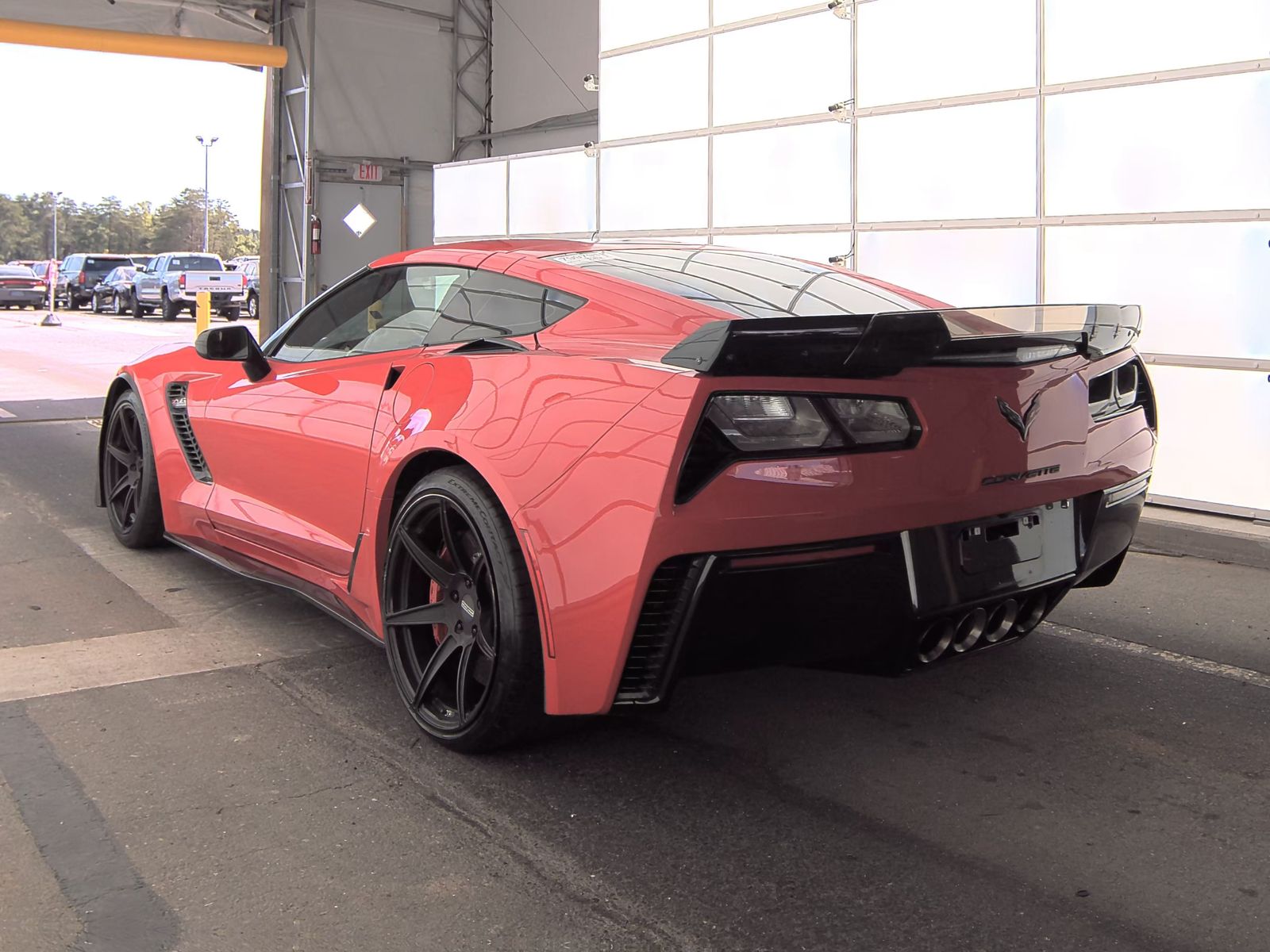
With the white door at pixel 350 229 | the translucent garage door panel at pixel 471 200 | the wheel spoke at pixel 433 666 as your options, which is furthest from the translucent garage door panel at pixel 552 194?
the wheel spoke at pixel 433 666

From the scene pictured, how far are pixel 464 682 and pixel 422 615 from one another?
0.26 metres

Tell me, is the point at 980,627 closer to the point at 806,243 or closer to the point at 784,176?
the point at 806,243

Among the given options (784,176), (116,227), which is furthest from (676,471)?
(116,227)

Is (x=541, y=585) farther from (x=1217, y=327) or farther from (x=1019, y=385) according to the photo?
(x=1217, y=327)

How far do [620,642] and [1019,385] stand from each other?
3.94 feet

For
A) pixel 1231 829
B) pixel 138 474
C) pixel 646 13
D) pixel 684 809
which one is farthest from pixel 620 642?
pixel 646 13

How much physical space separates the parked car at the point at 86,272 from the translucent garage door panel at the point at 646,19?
1421 inches

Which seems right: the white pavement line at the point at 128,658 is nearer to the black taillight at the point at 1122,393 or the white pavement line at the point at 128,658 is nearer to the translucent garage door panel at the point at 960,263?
the black taillight at the point at 1122,393

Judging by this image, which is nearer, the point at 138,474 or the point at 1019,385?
the point at 1019,385

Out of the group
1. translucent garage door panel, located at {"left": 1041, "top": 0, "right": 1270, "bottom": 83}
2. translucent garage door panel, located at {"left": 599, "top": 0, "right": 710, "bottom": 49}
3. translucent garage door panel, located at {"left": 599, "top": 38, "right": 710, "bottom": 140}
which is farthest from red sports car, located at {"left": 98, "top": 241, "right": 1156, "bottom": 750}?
translucent garage door panel, located at {"left": 599, "top": 0, "right": 710, "bottom": 49}

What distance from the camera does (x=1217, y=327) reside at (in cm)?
755

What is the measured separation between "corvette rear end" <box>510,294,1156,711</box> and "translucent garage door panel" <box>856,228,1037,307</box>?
5.36 m

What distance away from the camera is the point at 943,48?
29.6 ft

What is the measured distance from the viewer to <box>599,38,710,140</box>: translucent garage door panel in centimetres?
1125
